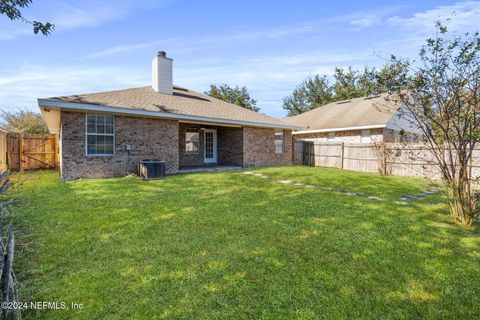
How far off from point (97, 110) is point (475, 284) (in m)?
11.2

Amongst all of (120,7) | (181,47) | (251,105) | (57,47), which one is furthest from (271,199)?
(251,105)

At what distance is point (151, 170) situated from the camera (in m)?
10.6

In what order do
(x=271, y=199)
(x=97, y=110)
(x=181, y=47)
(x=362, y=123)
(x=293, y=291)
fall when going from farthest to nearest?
(x=362, y=123), (x=181, y=47), (x=97, y=110), (x=271, y=199), (x=293, y=291)

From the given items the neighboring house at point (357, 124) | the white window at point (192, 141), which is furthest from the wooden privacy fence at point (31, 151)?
the neighboring house at point (357, 124)

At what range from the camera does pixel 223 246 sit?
402 centimetres

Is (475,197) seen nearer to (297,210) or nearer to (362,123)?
(297,210)

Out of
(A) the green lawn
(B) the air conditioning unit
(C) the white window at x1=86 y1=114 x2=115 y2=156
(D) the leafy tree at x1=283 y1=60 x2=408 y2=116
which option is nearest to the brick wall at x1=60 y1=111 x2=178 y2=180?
(C) the white window at x1=86 y1=114 x2=115 y2=156

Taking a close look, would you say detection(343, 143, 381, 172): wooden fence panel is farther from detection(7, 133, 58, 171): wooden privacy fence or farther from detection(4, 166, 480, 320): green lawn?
detection(7, 133, 58, 171): wooden privacy fence

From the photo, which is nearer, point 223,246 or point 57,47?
point 223,246

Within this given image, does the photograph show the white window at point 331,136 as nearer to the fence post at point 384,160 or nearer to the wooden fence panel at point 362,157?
the wooden fence panel at point 362,157

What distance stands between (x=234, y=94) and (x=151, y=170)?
26471 mm

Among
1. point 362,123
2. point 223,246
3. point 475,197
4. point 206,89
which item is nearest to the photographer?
point 223,246

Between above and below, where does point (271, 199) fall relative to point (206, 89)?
below

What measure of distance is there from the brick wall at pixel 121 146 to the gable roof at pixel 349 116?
11372mm
